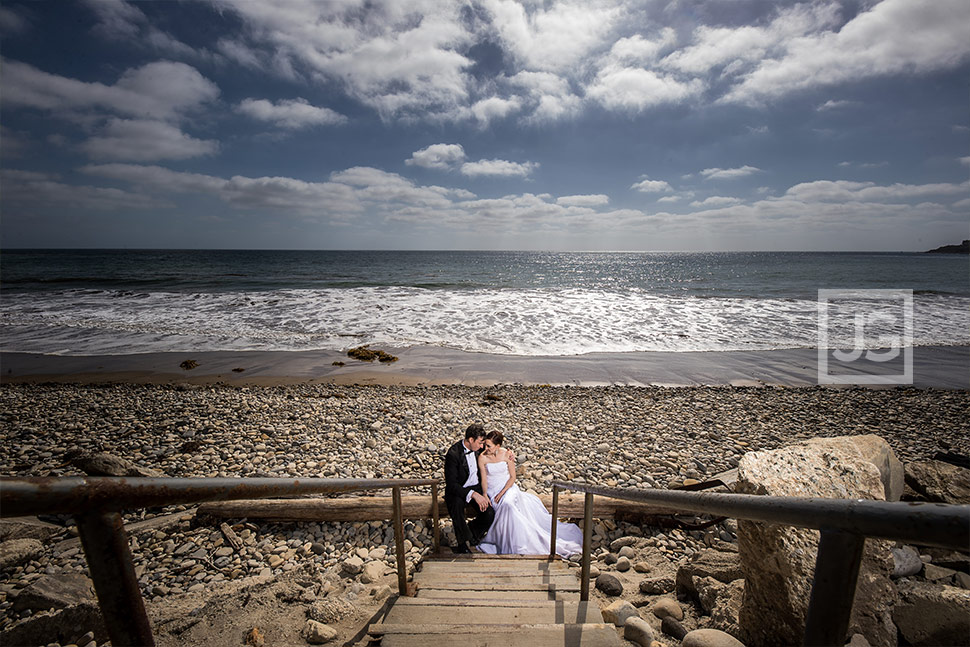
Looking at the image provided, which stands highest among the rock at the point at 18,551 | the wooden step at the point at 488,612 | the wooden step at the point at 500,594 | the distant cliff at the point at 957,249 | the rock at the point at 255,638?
the distant cliff at the point at 957,249

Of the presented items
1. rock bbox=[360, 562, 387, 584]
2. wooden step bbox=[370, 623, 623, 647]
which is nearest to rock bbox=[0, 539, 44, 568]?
rock bbox=[360, 562, 387, 584]

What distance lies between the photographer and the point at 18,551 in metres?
4.30

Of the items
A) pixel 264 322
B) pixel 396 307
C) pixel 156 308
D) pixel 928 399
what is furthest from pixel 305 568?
pixel 156 308

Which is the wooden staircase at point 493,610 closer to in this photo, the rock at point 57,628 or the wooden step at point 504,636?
the wooden step at point 504,636

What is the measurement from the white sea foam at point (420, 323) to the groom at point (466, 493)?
9.81 m

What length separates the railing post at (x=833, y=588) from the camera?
1.01 meters

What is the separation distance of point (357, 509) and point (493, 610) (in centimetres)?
279

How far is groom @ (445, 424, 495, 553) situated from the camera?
16.7 feet

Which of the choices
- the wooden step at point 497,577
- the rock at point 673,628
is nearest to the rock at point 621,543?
the wooden step at point 497,577

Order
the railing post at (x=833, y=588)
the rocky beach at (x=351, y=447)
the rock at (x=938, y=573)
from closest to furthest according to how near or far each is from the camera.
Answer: the railing post at (x=833, y=588) → the rock at (x=938, y=573) → the rocky beach at (x=351, y=447)

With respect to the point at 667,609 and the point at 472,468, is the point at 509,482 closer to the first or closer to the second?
the point at 472,468

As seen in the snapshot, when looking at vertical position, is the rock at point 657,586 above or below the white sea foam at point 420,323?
below

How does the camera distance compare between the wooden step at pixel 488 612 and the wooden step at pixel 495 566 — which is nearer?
the wooden step at pixel 488 612

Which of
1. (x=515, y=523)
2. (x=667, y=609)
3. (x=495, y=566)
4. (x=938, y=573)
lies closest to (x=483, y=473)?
(x=515, y=523)
